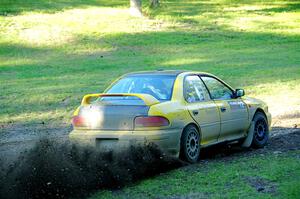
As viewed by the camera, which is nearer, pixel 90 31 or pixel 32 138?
pixel 32 138

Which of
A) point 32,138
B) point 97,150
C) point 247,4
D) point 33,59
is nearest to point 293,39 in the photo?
point 33,59

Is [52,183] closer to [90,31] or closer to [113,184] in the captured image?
[113,184]

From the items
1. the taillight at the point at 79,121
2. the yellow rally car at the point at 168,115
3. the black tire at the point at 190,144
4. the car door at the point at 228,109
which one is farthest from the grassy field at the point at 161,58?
the taillight at the point at 79,121

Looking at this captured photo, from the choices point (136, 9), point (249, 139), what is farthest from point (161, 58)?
point (249, 139)

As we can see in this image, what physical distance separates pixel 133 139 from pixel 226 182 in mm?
1583

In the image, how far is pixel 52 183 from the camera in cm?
840

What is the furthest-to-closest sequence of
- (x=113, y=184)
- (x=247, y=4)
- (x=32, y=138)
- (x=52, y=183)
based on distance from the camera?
(x=247, y=4) < (x=32, y=138) < (x=113, y=184) < (x=52, y=183)

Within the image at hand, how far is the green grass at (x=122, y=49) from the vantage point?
20516 mm

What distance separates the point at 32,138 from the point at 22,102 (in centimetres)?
486

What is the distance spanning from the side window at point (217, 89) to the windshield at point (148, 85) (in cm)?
80

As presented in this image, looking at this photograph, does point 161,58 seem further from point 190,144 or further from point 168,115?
point 168,115

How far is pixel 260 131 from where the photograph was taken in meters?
12.6

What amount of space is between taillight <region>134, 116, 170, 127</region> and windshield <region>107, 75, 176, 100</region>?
69cm

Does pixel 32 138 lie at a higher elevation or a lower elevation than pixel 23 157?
lower
